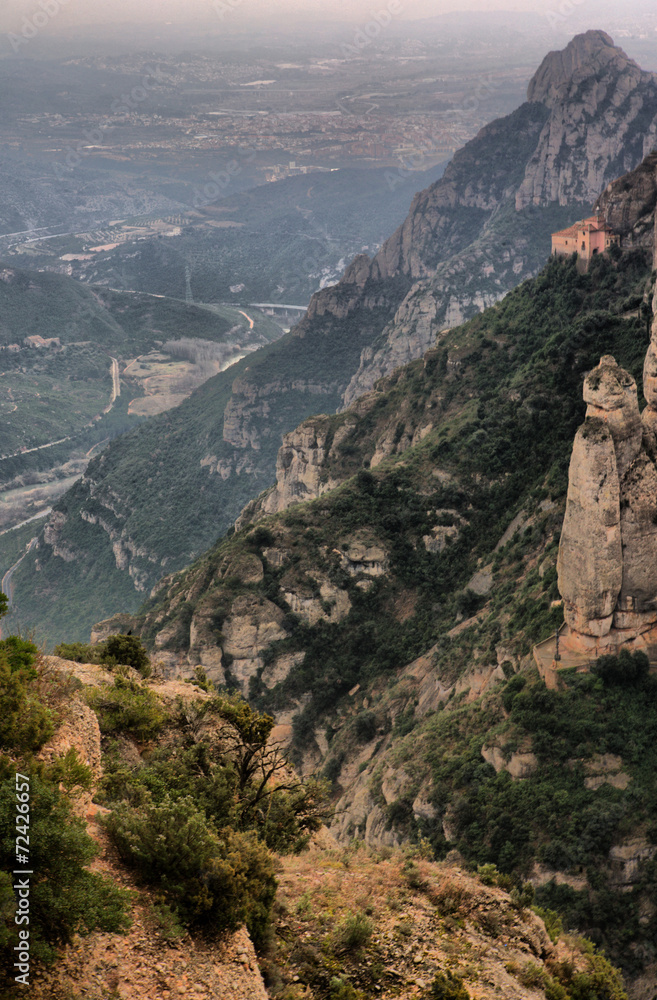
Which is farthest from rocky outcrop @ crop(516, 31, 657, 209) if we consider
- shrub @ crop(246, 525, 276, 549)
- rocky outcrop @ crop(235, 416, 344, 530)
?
shrub @ crop(246, 525, 276, 549)

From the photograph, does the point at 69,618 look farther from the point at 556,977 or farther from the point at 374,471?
the point at 556,977

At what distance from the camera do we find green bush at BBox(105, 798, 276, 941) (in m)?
16.5

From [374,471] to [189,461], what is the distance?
391ft

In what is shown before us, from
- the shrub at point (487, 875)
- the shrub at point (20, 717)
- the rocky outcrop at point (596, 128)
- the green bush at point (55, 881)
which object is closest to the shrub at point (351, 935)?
the green bush at point (55, 881)

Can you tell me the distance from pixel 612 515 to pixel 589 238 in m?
55.2

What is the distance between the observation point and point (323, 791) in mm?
26188

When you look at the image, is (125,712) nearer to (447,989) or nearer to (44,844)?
(44,844)

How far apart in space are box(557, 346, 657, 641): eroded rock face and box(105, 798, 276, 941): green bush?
2407cm

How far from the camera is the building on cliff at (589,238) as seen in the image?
8175 centimetres

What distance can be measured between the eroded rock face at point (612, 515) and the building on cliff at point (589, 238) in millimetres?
49925

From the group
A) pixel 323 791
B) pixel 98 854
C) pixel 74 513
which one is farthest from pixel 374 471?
pixel 74 513

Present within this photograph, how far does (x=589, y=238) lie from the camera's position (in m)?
83.1

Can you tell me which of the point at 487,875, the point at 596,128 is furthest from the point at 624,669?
the point at 596,128

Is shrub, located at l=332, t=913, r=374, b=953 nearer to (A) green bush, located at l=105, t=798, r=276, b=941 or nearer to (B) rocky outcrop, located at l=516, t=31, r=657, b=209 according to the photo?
(A) green bush, located at l=105, t=798, r=276, b=941
